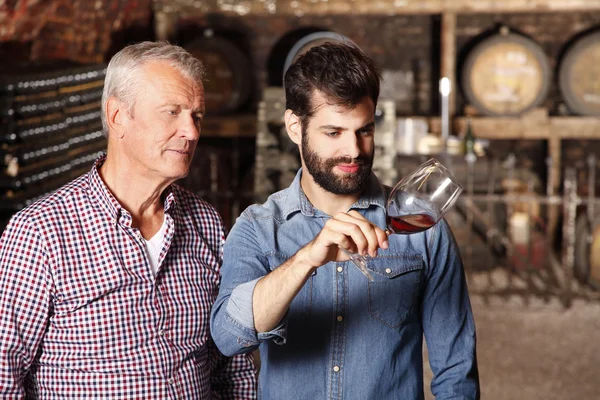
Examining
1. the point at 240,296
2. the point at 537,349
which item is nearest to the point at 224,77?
the point at 537,349

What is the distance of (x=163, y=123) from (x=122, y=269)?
32cm

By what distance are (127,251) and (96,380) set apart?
27 centimetres

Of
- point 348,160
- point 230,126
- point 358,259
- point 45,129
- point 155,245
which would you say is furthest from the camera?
point 230,126

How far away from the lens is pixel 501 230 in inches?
222

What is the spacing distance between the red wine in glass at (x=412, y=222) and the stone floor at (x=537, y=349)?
2.51 m

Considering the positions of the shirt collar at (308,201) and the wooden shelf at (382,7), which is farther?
the wooden shelf at (382,7)

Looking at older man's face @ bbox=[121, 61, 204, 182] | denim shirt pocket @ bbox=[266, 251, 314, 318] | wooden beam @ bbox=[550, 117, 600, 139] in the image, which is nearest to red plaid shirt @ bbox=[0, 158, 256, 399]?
older man's face @ bbox=[121, 61, 204, 182]

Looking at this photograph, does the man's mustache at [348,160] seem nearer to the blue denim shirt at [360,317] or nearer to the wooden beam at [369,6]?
the blue denim shirt at [360,317]

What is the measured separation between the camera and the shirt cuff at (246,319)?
132 centimetres

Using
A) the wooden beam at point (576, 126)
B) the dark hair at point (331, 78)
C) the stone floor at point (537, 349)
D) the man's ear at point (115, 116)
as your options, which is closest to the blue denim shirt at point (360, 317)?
the dark hair at point (331, 78)

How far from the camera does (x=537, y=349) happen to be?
4.16m

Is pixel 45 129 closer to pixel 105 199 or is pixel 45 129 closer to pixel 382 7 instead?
pixel 105 199

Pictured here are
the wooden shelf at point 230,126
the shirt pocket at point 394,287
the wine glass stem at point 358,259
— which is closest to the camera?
the wine glass stem at point 358,259

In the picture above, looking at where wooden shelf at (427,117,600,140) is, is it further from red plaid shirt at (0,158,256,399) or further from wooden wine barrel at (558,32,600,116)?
red plaid shirt at (0,158,256,399)
